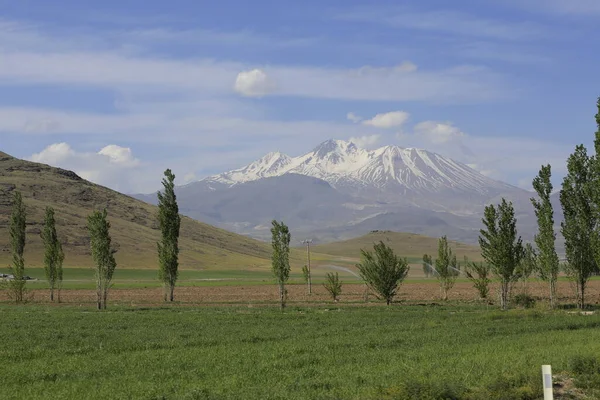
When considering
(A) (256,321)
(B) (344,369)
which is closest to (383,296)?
(A) (256,321)

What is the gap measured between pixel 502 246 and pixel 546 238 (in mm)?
4070

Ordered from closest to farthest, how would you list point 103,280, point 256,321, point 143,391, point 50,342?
point 143,391
point 50,342
point 256,321
point 103,280

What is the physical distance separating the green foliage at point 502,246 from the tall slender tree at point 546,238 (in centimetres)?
195

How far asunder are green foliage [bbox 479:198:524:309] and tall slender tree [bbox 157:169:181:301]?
1432 inches

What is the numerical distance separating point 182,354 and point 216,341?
16.7ft

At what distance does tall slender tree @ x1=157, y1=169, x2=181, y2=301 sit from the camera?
81.7 metres

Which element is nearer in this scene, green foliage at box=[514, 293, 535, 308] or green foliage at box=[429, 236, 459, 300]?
green foliage at box=[514, 293, 535, 308]

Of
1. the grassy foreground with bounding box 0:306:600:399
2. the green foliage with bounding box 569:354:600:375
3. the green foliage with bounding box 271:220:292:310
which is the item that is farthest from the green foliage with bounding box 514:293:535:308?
the green foliage with bounding box 569:354:600:375

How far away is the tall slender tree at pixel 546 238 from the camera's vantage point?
63.3 meters

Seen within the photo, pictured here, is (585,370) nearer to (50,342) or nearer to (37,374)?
(37,374)

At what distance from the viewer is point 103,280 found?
7169 centimetres

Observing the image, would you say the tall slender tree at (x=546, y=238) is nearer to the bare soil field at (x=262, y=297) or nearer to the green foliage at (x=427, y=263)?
the bare soil field at (x=262, y=297)

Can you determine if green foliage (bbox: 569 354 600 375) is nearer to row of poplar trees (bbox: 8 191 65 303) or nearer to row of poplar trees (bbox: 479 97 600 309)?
row of poplar trees (bbox: 479 97 600 309)

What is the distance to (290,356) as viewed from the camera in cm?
2952
